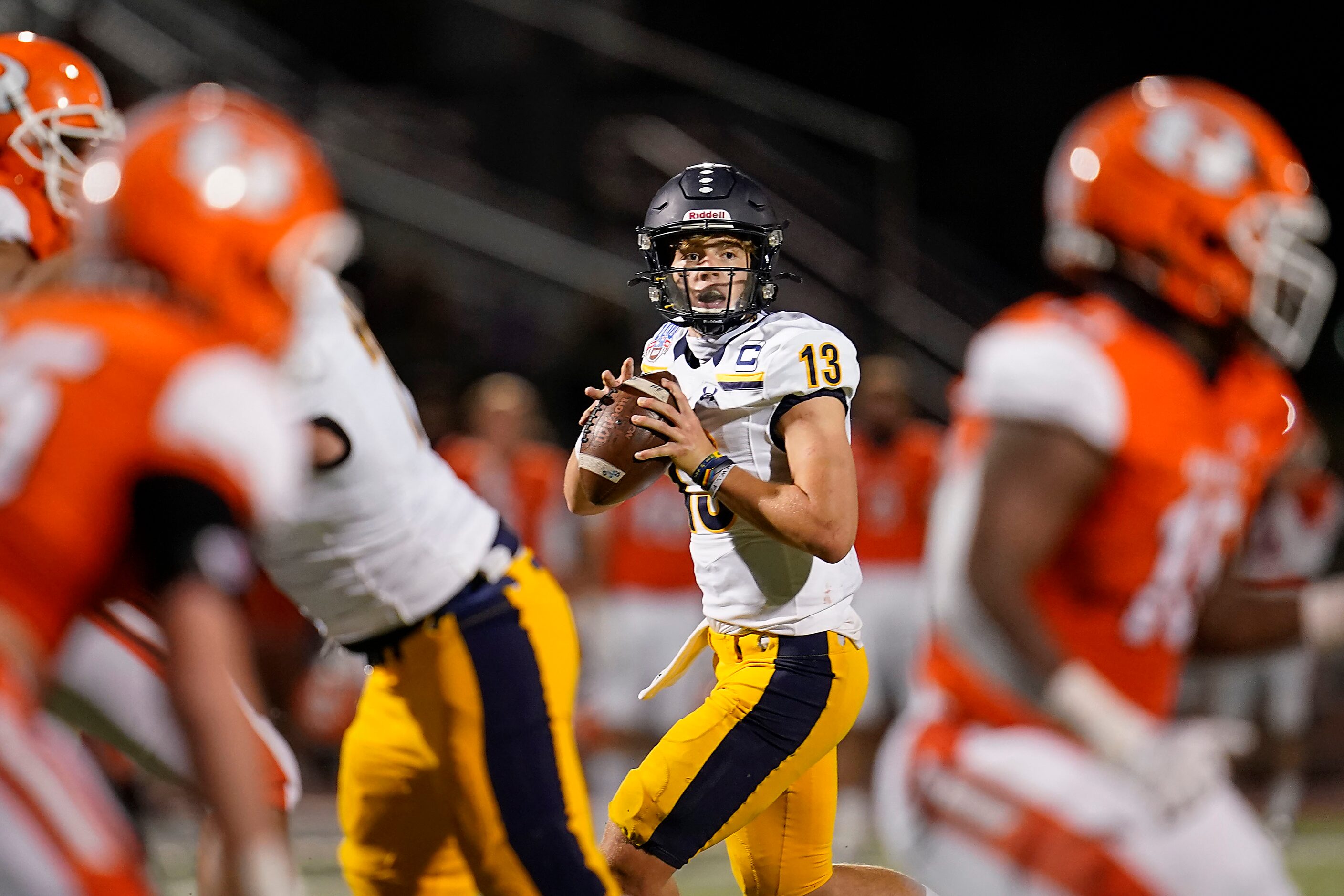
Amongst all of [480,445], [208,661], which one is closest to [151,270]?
[208,661]

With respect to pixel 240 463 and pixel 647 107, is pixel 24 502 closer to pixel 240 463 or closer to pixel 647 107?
pixel 240 463

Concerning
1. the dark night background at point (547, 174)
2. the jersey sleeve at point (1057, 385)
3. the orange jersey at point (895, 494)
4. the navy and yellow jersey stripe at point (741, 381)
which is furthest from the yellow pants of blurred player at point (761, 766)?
the dark night background at point (547, 174)

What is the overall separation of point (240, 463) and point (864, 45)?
1332cm

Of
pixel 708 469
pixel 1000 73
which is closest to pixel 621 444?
pixel 708 469

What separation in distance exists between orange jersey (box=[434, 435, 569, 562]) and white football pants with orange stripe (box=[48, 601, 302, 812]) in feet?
15.1

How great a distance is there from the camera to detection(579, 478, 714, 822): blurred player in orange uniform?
316 inches

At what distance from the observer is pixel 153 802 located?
787 cm

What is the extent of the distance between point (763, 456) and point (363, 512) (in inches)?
39.3

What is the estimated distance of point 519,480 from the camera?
7902 mm

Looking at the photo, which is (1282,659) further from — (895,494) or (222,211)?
(222,211)

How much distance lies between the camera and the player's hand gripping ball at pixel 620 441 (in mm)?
3469

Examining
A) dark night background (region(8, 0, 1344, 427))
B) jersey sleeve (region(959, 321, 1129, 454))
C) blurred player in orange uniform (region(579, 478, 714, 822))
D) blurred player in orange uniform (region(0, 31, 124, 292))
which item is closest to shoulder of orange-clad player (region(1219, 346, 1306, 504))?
jersey sleeve (region(959, 321, 1129, 454))

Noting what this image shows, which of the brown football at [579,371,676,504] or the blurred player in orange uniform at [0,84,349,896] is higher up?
the blurred player in orange uniform at [0,84,349,896]

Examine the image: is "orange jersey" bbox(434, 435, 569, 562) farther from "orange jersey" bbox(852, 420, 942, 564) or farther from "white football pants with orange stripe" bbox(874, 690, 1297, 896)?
"white football pants with orange stripe" bbox(874, 690, 1297, 896)
